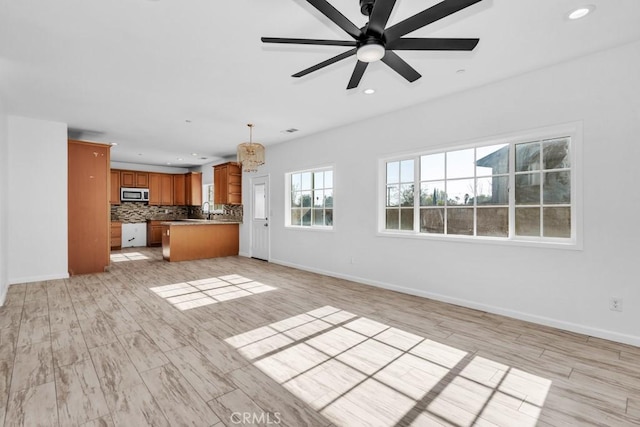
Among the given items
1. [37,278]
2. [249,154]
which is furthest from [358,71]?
[37,278]

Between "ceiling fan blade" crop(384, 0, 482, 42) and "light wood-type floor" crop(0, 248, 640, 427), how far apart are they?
7.40ft

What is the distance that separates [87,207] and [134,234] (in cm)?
417

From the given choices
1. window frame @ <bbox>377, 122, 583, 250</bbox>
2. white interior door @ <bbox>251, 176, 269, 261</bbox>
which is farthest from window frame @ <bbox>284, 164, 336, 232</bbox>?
window frame @ <bbox>377, 122, 583, 250</bbox>

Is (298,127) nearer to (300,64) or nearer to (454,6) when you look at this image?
(300,64)

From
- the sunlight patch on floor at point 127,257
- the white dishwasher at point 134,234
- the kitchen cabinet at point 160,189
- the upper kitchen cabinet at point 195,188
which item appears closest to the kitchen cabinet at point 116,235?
the white dishwasher at point 134,234

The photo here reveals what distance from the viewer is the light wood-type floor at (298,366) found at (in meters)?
1.73

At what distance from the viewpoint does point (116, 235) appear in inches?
332

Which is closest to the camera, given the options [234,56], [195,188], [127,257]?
[234,56]

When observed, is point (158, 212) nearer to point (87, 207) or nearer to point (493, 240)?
point (87, 207)

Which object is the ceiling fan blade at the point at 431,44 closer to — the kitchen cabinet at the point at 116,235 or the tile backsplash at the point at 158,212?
the tile backsplash at the point at 158,212

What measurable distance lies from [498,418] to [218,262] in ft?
19.2

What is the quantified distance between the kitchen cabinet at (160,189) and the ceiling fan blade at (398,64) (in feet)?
29.5

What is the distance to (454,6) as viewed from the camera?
5.20ft

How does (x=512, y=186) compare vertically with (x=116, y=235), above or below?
above
